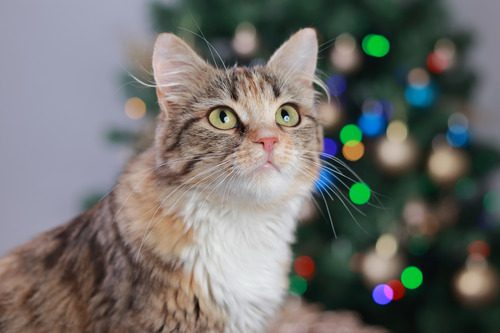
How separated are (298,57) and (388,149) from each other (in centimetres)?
103

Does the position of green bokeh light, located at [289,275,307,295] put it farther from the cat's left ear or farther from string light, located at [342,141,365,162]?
the cat's left ear

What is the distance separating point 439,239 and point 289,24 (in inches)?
38.3

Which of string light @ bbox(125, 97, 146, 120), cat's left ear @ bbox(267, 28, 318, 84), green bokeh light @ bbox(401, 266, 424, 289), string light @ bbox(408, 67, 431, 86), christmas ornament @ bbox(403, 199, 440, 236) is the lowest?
green bokeh light @ bbox(401, 266, 424, 289)

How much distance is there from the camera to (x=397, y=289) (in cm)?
240

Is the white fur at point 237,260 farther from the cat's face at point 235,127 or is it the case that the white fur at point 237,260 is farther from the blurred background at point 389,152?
the blurred background at point 389,152

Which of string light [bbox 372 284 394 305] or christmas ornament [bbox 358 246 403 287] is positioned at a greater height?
christmas ornament [bbox 358 246 403 287]

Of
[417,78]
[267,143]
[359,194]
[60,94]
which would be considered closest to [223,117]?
[267,143]

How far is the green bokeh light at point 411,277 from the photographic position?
239 cm

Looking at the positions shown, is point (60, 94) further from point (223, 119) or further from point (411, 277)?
point (223, 119)

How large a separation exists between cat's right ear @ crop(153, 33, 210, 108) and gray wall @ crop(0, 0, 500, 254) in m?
1.91

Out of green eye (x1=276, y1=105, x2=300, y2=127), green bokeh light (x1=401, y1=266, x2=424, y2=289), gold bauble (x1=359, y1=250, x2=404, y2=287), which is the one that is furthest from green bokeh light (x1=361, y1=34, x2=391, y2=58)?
green eye (x1=276, y1=105, x2=300, y2=127)

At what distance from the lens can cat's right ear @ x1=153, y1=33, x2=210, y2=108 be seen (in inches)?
44.9

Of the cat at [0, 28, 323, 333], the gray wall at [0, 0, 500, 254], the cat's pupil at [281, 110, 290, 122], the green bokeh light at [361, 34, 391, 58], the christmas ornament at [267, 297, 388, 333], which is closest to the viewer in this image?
the cat at [0, 28, 323, 333]

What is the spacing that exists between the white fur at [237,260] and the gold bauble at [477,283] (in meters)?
1.32
